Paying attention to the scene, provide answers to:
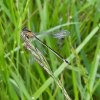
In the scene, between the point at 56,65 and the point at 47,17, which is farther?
the point at 47,17

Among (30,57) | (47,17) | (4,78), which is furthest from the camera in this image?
(47,17)

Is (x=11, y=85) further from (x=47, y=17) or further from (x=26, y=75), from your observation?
(x=47, y=17)

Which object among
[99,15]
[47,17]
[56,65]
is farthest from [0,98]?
[99,15]

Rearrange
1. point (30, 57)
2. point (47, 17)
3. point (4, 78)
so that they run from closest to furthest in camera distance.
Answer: point (4, 78)
point (30, 57)
point (47, 17)

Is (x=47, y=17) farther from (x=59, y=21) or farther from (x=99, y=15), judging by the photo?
(x=99, y=15)

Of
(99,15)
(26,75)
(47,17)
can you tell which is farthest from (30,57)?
(99,15)

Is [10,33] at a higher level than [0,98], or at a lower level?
higher
